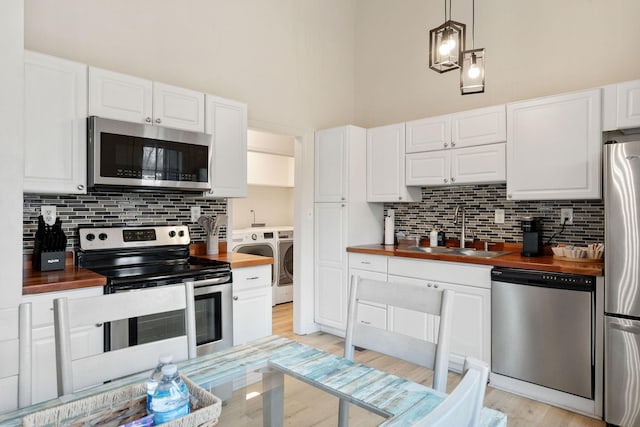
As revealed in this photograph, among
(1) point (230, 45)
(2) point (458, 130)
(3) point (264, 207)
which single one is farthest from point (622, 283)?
(3) point (264, 207)

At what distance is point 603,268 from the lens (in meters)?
2.37

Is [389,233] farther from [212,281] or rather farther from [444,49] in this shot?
[444,49]

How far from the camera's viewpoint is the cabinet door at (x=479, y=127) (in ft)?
9.99

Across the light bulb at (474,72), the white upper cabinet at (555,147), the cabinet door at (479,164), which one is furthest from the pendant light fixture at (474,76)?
the cabinet door at (479,164)

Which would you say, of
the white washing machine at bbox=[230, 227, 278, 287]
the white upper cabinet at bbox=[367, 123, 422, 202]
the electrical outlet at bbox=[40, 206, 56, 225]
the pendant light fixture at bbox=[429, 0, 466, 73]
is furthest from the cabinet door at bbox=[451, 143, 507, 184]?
the electrical outlet at bbox=[40, 206, 56, 225]

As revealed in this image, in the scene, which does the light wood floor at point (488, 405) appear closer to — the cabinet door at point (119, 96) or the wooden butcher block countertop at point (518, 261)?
the wooden butcher block countertop at point (518, 261)

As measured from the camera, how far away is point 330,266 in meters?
3.93

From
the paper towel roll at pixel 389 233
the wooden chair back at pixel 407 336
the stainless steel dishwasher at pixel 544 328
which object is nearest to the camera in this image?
the wooden chair back at pixel 407 336

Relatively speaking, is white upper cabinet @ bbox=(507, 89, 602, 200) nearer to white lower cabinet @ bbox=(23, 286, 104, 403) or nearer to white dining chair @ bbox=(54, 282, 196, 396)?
white dining chair @ bbox=(54, 282, 196, 396)

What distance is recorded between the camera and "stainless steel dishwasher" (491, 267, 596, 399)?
7.92ft

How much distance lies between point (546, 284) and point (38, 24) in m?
3.66

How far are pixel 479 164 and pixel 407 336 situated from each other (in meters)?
2.18

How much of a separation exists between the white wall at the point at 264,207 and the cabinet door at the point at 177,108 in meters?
2.36

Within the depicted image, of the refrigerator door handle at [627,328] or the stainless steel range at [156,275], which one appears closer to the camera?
the refrigerator door handle at [627,328]
